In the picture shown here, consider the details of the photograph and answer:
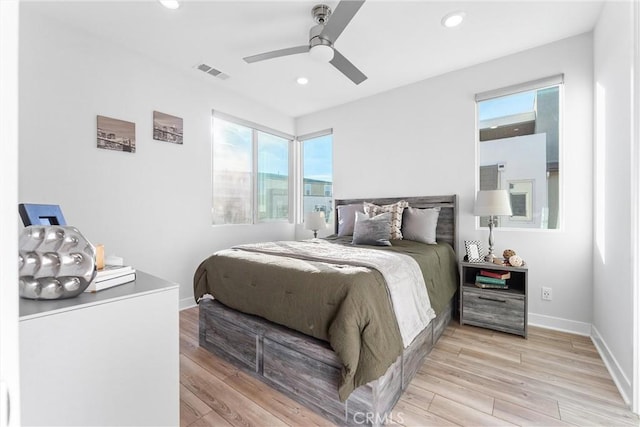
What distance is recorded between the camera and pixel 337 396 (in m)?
1.45

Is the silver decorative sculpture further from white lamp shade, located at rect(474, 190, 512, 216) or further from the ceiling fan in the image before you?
white lamp shade, located at rect(474, 190, 512, 216)

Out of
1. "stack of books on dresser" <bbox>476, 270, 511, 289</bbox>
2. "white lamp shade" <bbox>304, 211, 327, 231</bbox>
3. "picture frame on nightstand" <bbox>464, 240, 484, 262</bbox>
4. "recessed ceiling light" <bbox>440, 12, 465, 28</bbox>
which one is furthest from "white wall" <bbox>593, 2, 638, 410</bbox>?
"white lamp shade" <bbox>304, 211, 327, 231</bbox>

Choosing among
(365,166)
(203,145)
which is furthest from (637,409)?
Result: (203,145)

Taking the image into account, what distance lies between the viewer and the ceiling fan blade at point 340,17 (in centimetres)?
167

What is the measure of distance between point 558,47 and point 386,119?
5.75 ft

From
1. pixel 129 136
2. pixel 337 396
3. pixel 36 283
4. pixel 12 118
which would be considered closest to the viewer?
pixel 12 118

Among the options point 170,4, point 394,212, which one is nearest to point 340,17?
point 170,4

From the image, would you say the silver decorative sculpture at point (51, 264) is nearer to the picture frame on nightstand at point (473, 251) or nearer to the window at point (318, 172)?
the picture frame on nightstand at point (473, 251)

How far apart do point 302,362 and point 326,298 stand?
0.43 m

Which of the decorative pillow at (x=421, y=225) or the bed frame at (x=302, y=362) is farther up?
the decorative pillow at (x=421, y=225)

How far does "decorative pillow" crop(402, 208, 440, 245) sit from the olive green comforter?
731 mm

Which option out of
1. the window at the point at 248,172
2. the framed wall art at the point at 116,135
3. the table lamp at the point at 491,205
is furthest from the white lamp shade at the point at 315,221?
the framed wall art at the point at 116,135

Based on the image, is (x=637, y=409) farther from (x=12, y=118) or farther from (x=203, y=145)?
(x=203, y=145)
